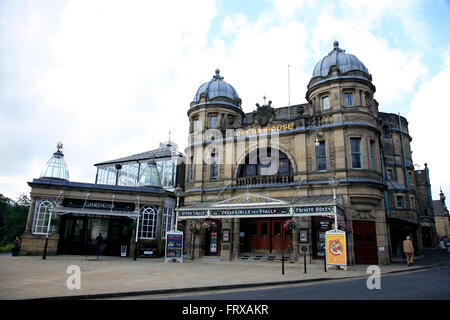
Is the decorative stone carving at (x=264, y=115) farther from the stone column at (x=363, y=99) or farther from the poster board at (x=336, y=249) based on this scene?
the poster board at (x=336, y=249)

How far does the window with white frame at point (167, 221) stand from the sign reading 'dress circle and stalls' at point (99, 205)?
2.99 meters

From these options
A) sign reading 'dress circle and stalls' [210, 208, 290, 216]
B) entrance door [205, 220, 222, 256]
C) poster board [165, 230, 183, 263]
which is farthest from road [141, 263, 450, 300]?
entrance door [205, 220, 222, 256]

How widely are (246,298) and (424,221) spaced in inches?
1684

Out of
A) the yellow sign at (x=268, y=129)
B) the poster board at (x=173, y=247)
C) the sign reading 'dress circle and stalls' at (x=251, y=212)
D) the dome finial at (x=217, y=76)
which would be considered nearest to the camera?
the sign reading 'dress circle and stalls' at (x=251, y=212)

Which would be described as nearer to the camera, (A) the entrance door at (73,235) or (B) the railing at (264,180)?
(B) the railing at (264,180)

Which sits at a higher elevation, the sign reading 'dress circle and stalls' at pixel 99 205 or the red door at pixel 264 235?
the sign reading 'dress circle and stalls' at pixel 99 205

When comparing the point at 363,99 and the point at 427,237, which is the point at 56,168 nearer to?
the point at 363,99

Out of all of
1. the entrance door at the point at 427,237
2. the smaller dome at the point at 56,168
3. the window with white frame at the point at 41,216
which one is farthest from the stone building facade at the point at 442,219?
the window with white frame at the point at 41,216

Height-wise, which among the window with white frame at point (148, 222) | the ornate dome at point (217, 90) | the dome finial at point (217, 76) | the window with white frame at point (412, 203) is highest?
the dome finial at point (217, 76)

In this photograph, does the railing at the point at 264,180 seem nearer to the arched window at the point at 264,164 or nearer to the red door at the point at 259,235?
the arched window at the point at 264,164

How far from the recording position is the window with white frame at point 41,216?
23.2 m

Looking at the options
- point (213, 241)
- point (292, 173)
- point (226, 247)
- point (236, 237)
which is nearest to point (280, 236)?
point (236, 237)

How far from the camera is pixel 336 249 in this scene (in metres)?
16.0

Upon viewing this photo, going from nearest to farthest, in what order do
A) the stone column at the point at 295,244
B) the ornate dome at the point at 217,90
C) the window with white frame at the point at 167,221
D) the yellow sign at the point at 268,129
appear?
the stone column at the point at 295,244 → the yellow sign at the point at 268,129 → the window with white frame at the point at 167,221 → the ornate dome at the point at 217,90
